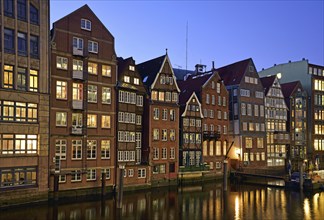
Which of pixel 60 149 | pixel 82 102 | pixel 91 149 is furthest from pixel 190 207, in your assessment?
pixel 82 102

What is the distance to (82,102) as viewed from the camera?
46.3m

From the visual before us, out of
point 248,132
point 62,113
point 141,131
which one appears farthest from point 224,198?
point 248,132

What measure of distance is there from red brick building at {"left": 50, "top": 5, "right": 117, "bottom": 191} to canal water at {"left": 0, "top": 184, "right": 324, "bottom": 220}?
4474 mm

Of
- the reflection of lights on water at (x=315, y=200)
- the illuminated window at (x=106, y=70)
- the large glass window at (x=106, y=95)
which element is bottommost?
the reflection of lights on water at (x=315, y=200)

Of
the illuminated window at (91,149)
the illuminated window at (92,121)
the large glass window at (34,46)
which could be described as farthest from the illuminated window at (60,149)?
the large glass window at (34,46)

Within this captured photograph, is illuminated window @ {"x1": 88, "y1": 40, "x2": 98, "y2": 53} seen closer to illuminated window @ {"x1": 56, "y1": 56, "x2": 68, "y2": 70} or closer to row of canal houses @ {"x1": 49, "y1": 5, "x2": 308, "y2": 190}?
row of canal houses @ {"x1": 49, "y1": 5, "x2": 308, "y2": 190}

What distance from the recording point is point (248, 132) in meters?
75.0

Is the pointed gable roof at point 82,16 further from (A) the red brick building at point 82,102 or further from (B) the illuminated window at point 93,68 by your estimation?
(B) the illuminated window at point 93,68

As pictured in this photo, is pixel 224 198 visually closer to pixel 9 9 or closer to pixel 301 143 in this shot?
pixel 9 9

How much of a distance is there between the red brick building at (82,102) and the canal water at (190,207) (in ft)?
14.7

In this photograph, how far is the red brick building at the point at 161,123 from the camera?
55.9m

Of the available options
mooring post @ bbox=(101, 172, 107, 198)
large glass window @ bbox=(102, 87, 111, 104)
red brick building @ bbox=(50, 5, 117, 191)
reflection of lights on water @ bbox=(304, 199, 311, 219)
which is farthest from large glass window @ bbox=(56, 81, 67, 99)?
reflection of lights on water @ bbox=(304, 199, 311, 219)

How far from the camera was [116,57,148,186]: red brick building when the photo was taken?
50.5 m

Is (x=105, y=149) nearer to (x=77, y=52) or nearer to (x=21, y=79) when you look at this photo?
(x=77, y=52)
